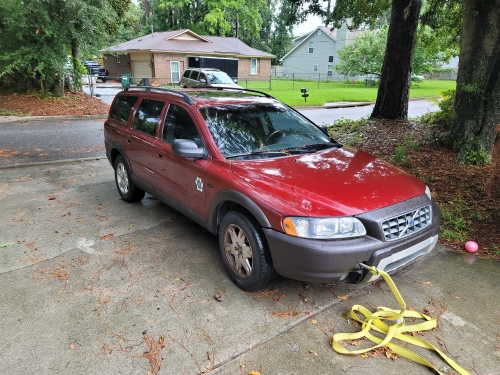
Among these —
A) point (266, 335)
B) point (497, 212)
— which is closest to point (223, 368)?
point (266, 335)

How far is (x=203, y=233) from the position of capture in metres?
4.41

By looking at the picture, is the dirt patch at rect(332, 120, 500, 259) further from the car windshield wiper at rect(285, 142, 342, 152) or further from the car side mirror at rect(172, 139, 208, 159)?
the car side mirror at rect(172, 139, 208, 159)

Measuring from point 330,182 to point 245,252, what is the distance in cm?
93

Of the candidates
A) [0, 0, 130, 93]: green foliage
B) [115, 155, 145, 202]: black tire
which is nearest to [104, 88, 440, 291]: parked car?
[115, 155, 145, 202]: black tire

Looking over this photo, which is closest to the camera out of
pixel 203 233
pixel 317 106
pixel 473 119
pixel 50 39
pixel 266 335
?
pixel 266 335

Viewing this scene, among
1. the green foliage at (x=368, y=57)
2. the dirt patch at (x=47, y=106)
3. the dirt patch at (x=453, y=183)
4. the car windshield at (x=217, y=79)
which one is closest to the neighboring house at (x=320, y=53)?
the green foliage at (x=368, y=57)

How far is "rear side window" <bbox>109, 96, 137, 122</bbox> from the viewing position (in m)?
5.12

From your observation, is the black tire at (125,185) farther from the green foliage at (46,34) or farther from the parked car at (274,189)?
the green foliage at (46,34)

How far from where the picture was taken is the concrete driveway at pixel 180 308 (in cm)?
249

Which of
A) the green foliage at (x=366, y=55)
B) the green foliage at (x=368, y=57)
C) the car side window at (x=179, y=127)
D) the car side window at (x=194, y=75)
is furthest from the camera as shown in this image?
the green foliage at (x=366, y=55)

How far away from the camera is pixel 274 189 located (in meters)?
2.94

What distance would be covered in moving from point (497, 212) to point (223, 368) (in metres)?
3.99

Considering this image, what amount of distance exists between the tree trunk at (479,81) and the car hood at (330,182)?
298cm

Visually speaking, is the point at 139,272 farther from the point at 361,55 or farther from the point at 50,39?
the point at 361,55
